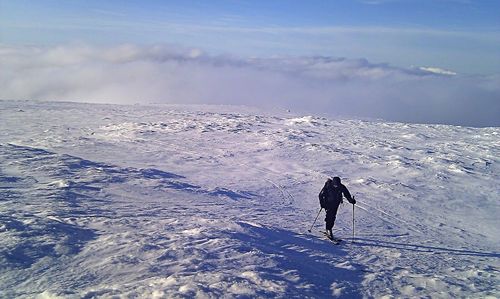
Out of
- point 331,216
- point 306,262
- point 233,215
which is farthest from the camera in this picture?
point 233,215

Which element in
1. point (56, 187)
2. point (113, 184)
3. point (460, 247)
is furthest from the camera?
point (113, 184)

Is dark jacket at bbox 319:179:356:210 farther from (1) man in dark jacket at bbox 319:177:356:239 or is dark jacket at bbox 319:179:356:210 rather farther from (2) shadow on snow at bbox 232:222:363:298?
(2) shadow on snow at bbox 232:222:363:298

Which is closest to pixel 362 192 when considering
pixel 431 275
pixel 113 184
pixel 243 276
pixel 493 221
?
pixel 493 221

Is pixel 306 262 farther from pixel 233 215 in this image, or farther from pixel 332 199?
pixel 233 215

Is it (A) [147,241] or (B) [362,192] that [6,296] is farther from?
(B) [362,192]

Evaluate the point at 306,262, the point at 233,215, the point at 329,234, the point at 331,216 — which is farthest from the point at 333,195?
the point at 233,215

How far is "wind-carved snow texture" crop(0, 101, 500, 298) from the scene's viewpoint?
9125 mm

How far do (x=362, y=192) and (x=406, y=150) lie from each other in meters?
A: 12.2

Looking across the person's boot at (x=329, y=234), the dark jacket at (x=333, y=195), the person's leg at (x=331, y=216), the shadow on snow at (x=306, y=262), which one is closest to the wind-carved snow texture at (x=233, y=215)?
the shadow on snow at (x=306, y=262)

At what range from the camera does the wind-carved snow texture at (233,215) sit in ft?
29.9

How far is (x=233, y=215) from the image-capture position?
1491 cm

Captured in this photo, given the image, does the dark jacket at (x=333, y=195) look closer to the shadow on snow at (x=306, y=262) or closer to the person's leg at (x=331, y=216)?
the person's leg at (x=331, y=216)

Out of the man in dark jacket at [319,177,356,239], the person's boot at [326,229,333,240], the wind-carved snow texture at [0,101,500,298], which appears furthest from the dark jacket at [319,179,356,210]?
the wind-carved snow texture at [0,101,500,298]

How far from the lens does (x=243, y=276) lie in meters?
9.02
